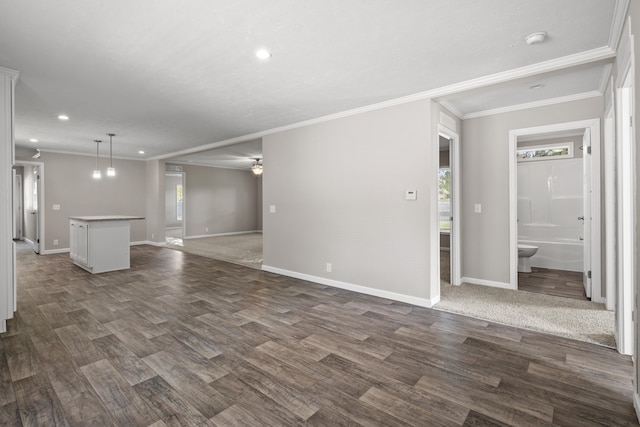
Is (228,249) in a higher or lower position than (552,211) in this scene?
lower

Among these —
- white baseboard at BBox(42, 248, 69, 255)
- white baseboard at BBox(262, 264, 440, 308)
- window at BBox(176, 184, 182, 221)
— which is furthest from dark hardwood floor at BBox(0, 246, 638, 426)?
window at BBox(176, 184, 182, 221)

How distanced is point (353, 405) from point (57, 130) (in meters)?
6.53

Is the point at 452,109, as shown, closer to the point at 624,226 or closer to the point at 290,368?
the point at 624,226

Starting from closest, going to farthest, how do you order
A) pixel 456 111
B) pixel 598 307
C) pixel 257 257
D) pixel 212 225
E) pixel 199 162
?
pixel 598 307, pixel 456 111, pixel 257 257, pixel 199 162, pixel 212 225

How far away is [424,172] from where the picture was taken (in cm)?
365

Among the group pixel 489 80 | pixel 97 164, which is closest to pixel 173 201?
pixel 97 164

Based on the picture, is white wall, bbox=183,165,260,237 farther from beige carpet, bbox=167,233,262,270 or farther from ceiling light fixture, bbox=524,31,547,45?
ceiling light fixture, bbox=524,31,547,45

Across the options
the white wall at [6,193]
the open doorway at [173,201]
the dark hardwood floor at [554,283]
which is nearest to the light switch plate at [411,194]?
the dark hardwood floor at [554,283]

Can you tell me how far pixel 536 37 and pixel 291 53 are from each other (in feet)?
6.27

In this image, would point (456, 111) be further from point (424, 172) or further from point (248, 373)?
point (248, 373)

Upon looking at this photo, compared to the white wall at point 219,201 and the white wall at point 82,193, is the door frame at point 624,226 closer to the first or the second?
the white wall at point 82,193

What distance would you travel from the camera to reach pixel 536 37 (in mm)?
2359

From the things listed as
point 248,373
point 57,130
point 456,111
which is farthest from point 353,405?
point 57,130

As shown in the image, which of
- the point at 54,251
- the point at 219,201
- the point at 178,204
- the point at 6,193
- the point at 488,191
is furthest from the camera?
the point at 178,204
